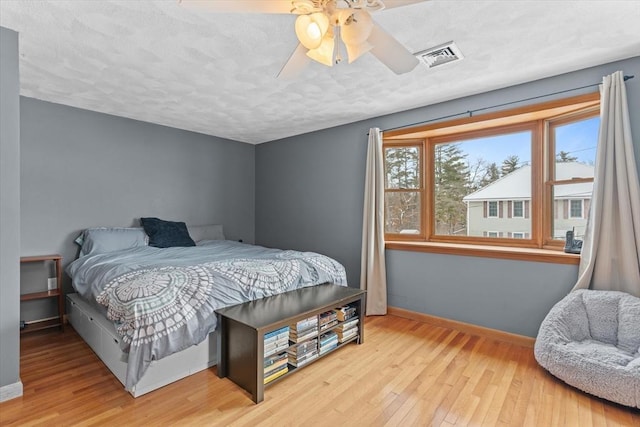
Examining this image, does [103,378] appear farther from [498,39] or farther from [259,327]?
[498,39]

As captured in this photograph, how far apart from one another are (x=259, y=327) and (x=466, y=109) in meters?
2.80

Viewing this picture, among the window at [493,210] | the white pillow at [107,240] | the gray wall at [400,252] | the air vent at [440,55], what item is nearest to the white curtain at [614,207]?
the gray wall at [400,252]

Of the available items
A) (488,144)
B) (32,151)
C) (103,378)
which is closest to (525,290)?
(488,144)

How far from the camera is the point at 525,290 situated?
283cm

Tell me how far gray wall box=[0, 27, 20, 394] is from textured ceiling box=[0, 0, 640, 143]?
0.21 meters

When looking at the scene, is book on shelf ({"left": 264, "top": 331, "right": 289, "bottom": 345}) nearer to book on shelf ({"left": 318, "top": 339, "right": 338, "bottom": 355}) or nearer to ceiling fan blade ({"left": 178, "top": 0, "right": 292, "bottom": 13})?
book on shelf ({"left": 318, "top": 339, "right": 338, "bottom": 355})

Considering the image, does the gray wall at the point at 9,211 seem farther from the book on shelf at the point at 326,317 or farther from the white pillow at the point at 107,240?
the book on shelf at the point at 326,317

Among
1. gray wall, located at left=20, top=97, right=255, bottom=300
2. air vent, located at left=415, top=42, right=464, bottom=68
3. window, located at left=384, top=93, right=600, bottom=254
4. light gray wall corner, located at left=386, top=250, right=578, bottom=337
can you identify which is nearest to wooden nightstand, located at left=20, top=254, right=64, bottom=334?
gray wall, located at left=20, top=97, right=255, bottom=300

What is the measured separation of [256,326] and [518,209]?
2.73m

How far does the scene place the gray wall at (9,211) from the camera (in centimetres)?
199

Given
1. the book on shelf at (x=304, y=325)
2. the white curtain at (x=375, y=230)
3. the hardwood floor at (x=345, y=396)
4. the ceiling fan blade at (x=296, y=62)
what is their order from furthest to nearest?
1. the white curtain at (x=375, y=230)
2. the book on shelf at (x=304, y=325)
3. the hardwood floor at (x=345, y=396)
4. the ceiling fan blade at (x=296, y=62)

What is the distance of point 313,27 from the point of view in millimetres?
1282

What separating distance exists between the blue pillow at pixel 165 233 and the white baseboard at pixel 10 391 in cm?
178

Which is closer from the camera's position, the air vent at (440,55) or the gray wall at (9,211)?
the gray wall at (9,211)
